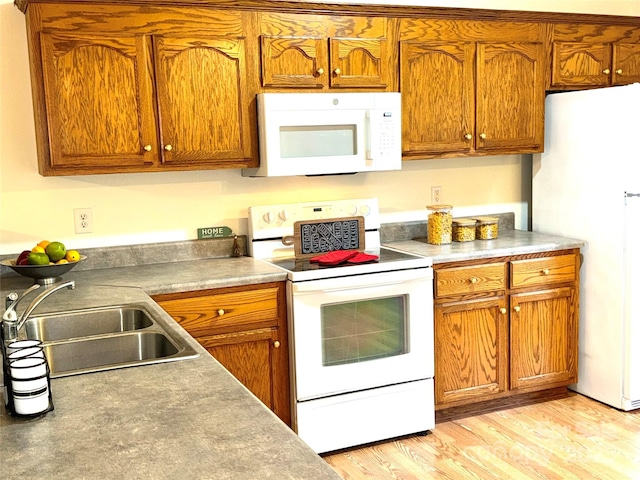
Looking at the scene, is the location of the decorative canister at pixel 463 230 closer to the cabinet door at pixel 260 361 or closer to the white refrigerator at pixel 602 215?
the white refrigerator at pixel 602 215

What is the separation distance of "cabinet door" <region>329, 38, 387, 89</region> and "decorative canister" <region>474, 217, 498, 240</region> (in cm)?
93

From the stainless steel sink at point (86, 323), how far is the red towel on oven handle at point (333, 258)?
101 centimetres

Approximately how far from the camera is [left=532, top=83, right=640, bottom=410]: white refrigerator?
3.39 meters

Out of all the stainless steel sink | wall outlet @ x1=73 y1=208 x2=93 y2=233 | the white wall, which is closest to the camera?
the stainless steel sink

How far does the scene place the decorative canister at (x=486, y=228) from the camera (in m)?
3.76

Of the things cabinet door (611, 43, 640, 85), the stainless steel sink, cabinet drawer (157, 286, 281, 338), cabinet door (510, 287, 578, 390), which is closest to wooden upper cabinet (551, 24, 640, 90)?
cabinet door (611, 43, 640, 85)

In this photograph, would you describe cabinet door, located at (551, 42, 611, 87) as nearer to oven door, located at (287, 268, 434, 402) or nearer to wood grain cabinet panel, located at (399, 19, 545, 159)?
wood grain cabinet panel, located at (399, 19, 545, 159)

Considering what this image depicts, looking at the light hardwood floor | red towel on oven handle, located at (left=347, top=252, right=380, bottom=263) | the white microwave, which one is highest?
the white microwave

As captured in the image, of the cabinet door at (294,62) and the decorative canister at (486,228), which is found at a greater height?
the cabinet door at (294,62)

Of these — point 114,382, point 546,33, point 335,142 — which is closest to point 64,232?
point 335,142

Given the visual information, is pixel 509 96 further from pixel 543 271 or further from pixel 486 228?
pixel 543 271

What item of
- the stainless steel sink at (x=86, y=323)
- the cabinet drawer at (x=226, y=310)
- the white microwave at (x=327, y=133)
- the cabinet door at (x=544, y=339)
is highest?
the white microwave at (x=327, y=133)

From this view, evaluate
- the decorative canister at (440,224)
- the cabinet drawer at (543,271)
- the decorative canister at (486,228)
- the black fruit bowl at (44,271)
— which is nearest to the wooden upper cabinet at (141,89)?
the black fruit bowl at (44,271)

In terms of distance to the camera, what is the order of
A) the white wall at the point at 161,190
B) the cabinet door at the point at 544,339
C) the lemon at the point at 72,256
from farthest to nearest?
1. the cabinet door at the point at 544,339
2. the white wall at the point at 161,190
3. the lemon at the point at 72,256
